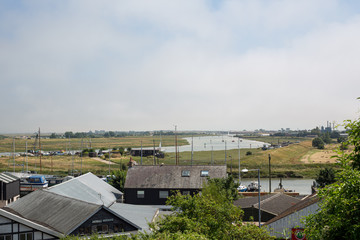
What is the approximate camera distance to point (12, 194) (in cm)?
4566

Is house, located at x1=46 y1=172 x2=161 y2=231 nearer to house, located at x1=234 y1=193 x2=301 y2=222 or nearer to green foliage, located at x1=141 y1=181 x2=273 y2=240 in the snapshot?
house, located at x1=234 y1=193 x2=301 y2=222

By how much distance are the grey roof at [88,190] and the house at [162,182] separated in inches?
99.5

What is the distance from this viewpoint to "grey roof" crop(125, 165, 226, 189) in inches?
A: 2012

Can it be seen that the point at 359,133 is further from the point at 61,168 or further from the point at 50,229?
the point at 61,168

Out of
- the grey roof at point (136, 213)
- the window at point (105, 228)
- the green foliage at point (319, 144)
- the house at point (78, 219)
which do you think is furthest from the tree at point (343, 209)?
the green foliage at point (319, 144)

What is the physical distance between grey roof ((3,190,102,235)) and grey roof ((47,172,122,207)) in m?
3.98

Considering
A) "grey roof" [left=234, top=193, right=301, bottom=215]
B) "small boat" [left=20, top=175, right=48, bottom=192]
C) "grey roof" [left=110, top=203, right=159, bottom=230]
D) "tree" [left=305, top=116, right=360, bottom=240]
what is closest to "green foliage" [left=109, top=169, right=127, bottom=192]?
"grey roof" [left=110, top=203, right=159, bottom=230]

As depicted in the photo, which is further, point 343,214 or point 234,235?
point 234,235

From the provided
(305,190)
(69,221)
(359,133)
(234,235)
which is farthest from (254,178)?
(359,133)

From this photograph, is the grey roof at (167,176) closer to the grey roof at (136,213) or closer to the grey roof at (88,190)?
the grey roof at (88,190)

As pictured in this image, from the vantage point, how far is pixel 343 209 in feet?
34.2

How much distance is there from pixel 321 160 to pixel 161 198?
84113 mm

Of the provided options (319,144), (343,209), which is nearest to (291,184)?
(343,209)

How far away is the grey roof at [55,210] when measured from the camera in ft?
95.1
